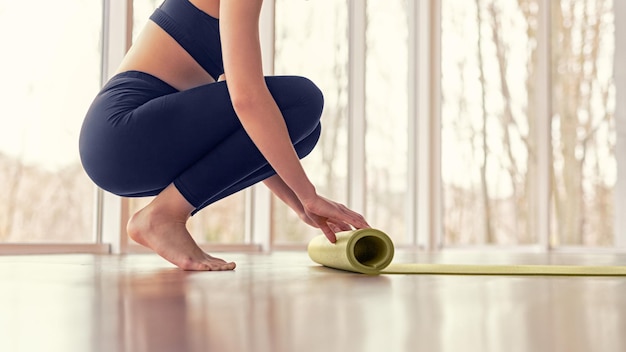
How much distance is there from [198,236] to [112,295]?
297 centimetres

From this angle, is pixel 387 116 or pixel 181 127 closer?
pixel 181 127

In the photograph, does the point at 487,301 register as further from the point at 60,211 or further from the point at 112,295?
the point at 60,211

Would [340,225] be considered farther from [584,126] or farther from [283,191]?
[584,126]

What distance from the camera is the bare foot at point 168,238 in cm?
184

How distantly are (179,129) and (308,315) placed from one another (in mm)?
958

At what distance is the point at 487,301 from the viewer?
1125 millimetres

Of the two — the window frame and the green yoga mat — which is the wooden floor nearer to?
the green yoga mat

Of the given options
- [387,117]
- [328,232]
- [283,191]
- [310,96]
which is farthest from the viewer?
[387,117]

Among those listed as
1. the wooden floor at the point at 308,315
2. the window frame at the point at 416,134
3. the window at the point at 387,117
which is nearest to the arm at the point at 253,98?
the wooden floor at the point at 308,315

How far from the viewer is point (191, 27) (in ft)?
6.06

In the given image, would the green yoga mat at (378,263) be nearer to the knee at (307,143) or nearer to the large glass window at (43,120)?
the knee at (307,143)

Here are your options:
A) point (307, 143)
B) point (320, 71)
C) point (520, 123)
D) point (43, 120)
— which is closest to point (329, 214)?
point (307, 143)

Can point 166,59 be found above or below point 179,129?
above

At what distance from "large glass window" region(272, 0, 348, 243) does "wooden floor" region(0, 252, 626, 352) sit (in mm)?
3233
